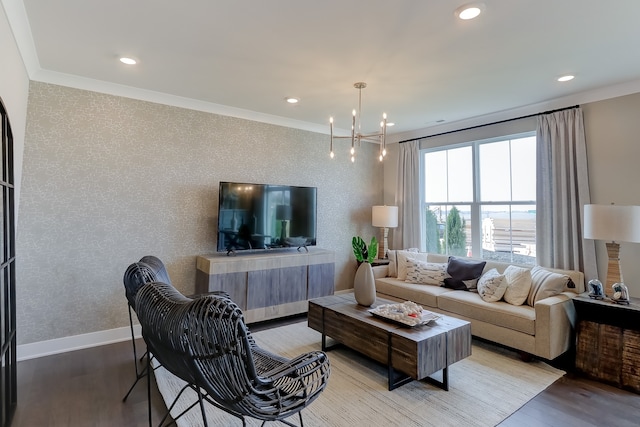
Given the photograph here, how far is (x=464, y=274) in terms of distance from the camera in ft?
13.3

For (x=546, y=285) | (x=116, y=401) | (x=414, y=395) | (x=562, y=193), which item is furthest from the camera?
(x=562, y=193)

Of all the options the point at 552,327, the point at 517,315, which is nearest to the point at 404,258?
the point at 517,315

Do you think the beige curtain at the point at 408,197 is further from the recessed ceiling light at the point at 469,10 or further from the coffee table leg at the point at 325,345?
the recessed ceiling light at the point at 469,10

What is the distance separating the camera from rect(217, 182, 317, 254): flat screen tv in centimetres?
398

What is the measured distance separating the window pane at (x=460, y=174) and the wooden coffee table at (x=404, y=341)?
8.58ft

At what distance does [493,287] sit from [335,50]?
2940 mm

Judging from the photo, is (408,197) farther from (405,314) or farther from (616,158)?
(405,314)

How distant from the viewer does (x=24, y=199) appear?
10.1 ft

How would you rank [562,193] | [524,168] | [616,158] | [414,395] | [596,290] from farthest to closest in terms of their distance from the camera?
[524,168], [562,193], [616,158], [596,290], [414,395]

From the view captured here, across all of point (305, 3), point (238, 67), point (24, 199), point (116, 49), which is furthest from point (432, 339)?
point (24, 199)

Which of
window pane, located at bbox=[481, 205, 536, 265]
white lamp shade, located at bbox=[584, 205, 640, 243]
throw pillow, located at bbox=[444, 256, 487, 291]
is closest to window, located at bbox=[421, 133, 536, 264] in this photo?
window pane, located at bbox=[481, 205, 536, 265]

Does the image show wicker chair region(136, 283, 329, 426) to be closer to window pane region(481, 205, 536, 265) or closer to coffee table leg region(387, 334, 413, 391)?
coffee table leg region(387, 334, 413, 391)

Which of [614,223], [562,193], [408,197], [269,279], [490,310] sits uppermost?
[408,197]

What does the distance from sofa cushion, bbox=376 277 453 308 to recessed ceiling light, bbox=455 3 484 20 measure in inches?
114
